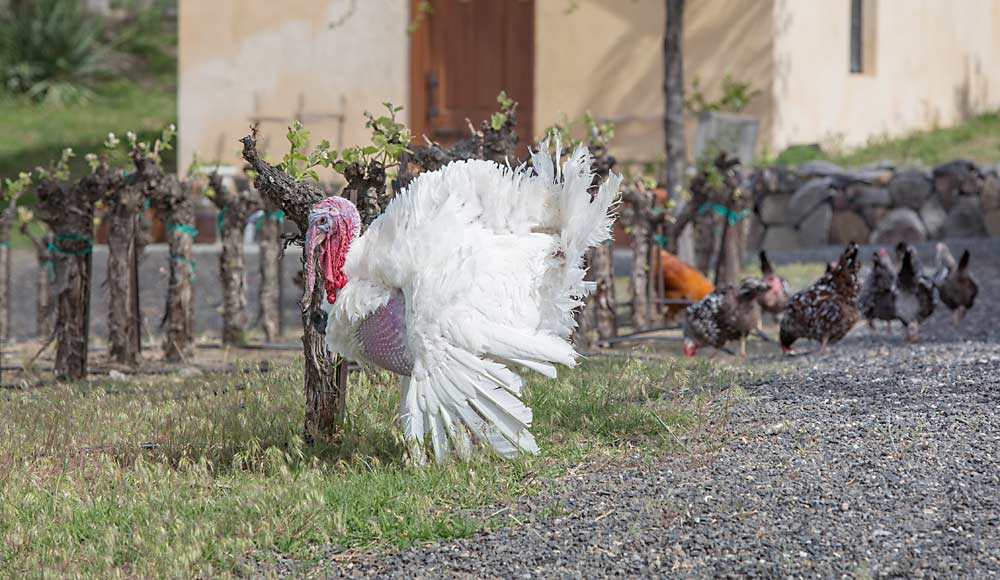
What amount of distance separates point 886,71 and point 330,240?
1393 cm

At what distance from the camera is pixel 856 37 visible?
17.0m

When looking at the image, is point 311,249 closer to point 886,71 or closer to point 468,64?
point 468,64

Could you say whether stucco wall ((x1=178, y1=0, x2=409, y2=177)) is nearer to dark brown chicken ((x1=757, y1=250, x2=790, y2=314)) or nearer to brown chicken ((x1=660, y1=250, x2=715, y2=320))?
brown chicken ((x1=660, y1=250, x2=715, y2=320))

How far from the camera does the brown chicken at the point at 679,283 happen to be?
10406mm

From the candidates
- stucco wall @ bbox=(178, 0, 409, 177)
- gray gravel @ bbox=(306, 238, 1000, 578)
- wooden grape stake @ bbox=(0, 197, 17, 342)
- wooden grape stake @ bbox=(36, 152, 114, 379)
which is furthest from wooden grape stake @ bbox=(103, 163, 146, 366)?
stucco wall @ bbox=(178, 0, 409, 177)

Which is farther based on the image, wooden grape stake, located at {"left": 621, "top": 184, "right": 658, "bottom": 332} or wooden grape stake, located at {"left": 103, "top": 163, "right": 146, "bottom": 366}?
wooden grape stake, located at {"left": 621, "top": 184, "right": 658, "bottom": 332}

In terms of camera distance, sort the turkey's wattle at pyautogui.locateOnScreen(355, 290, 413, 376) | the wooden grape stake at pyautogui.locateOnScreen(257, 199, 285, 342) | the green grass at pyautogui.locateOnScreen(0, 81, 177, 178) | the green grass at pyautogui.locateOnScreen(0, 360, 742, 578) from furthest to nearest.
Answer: the green grass at pyautogui.locateOnScreen(0, 81, 177, 178), the wooden grape stake at pyautogui.locateOnScreen(257, 199, 285, 342), the turkey's wattle at pyautogui.locateOnScreen(355, 290, 413, 376), the green grass at pyautogui.locateOnScreen(0, 360, 742, 578)

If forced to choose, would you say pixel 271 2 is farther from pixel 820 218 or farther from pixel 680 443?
pixel 680 443

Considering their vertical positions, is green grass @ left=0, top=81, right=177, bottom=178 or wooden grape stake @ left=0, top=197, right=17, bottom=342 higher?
green grass @ left=0, top=81, right=177, bottom=178

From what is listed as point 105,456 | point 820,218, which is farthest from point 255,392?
point 820,218

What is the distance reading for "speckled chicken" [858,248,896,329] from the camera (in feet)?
29.0

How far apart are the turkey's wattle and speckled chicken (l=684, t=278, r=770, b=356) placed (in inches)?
146

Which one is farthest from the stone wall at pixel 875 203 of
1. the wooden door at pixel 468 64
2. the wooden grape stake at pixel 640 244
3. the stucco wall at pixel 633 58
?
the wooden grape stake at pixel 640 244

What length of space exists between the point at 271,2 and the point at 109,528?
12741 millimetres
